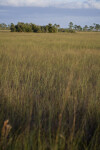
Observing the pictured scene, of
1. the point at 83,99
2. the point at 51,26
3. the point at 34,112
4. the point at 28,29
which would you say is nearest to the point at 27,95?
the point at 34,112

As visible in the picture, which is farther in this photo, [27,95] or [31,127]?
[27,95]

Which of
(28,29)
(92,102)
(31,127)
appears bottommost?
(31,127)

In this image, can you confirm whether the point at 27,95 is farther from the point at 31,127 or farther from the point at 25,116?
the point at 31,127

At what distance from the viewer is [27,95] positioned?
101 inches

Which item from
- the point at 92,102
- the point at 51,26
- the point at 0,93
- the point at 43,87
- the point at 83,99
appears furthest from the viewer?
the point at 51,26

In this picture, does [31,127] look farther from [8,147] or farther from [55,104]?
[55,104]

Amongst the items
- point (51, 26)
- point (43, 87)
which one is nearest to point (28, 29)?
point (51, 26)

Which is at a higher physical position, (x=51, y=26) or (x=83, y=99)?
(x=51, y=26)

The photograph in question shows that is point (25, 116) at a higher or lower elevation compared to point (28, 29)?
lower

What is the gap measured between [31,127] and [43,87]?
4.09 ft

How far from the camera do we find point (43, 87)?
311cm

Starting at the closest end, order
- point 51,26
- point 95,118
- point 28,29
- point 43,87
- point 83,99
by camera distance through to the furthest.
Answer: point 95,118 < point 83,99 < point 43,87 < point 28,29 < point 51,26

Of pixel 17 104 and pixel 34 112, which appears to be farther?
pixel 17 104

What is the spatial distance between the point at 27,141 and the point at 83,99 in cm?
131
